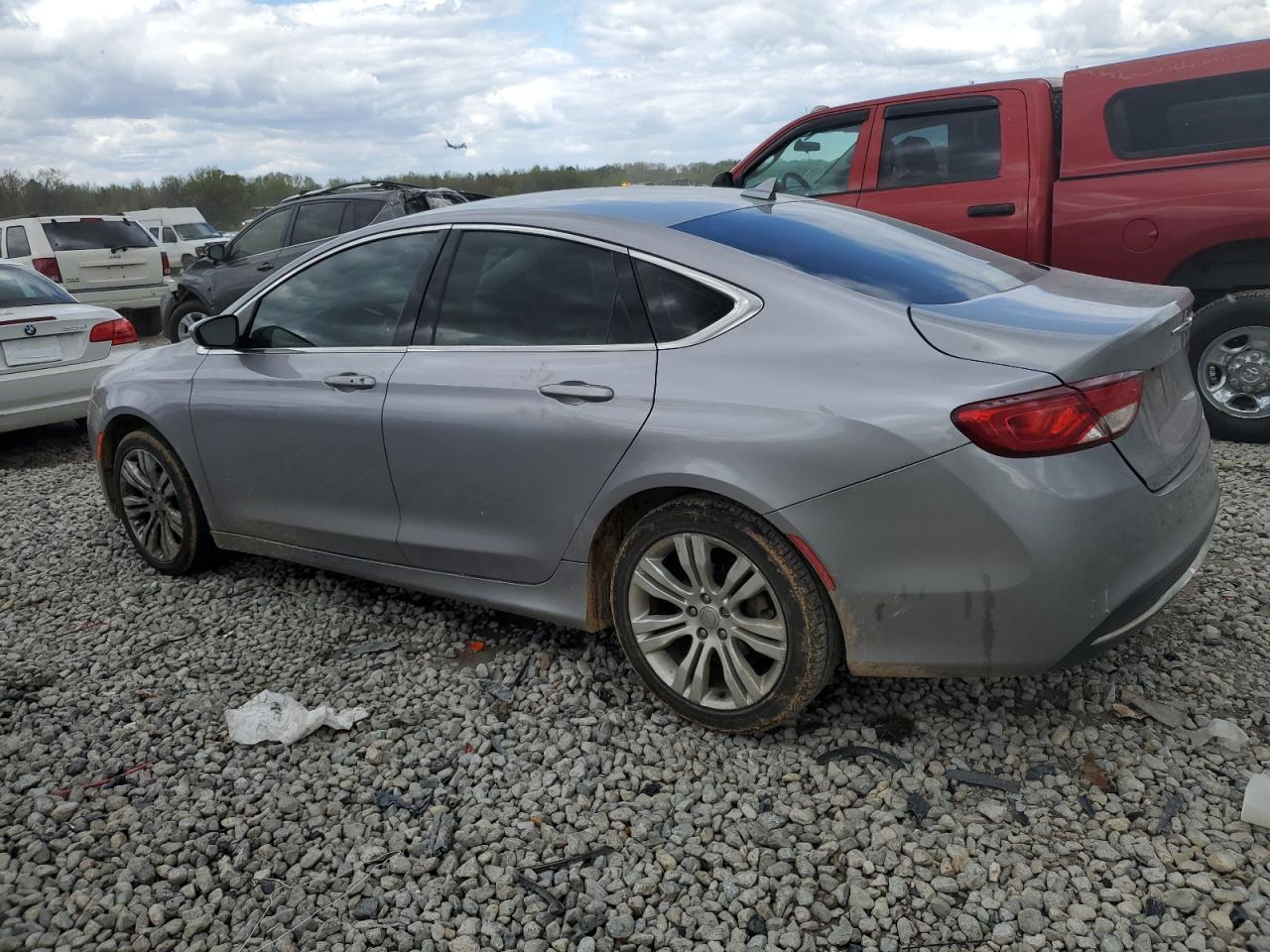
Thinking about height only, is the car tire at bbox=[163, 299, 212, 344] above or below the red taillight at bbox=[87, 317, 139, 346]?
below

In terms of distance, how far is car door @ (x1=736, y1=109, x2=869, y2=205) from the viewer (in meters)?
6.95

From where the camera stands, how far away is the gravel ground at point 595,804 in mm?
2498

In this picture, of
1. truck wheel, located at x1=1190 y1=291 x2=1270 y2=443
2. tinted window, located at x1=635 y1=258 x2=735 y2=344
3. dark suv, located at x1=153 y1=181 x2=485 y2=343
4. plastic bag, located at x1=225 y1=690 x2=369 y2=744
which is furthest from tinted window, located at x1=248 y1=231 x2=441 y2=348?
dark suv, located at x1=153 y1=181 x2=485 y2=343

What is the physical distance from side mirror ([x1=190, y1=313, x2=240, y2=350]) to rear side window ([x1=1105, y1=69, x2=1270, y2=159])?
16.1 ft

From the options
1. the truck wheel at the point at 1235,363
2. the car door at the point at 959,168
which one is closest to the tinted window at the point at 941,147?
the car door at the point at 959,168

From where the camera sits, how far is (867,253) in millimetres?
3307

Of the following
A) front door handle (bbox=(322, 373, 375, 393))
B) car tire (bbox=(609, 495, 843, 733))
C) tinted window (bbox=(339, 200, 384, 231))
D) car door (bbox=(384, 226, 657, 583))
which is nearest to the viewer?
car tire (bbox=(609, 495, 843, 733))

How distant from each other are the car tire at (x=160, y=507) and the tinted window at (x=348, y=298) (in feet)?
2.72

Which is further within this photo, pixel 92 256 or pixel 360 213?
pixel 92 256

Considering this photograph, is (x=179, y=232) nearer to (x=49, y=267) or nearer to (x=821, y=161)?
(x=49, y=267)

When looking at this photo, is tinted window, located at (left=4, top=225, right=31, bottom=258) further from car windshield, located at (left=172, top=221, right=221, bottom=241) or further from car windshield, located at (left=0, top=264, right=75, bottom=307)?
car windshield, located at (left=172, top=221, right=221, bottom=241)

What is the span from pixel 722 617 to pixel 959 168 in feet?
15.0

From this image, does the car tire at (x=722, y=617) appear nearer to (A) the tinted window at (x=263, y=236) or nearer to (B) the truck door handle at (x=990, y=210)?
(B) the truck door handle at (x=990, y=210)

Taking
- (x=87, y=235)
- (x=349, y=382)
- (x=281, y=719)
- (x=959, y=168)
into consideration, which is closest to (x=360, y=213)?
(x=87, y=235)
